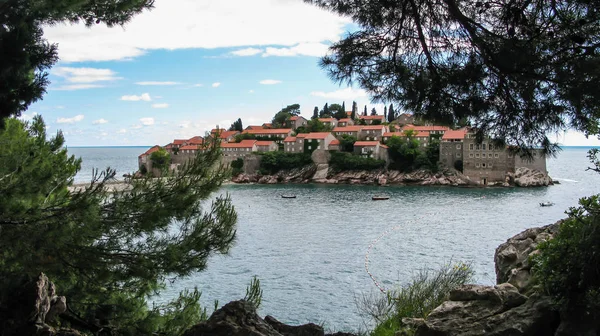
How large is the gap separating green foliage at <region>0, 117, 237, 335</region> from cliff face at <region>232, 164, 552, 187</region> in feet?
152

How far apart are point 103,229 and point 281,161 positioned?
5269 centimetres

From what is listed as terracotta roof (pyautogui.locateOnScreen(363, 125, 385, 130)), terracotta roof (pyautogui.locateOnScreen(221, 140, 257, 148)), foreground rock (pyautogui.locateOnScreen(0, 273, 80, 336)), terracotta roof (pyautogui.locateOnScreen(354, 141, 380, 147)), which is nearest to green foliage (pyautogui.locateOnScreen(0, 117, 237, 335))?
foreground rock (pyautogui.locateOnScreen(0, 273, 80, 336))

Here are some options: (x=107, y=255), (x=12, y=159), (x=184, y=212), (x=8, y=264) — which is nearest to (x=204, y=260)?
(x=184, y=212)

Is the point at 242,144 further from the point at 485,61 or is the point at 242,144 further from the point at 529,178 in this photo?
the point at 485,61

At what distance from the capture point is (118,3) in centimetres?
409

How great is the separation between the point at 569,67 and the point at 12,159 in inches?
181

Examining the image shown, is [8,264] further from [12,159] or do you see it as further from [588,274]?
[588,274]

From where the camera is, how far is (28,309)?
121 inches

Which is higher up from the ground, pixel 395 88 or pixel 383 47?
pixel 383 47

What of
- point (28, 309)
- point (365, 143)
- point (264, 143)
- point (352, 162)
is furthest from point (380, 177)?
point (28, 309)

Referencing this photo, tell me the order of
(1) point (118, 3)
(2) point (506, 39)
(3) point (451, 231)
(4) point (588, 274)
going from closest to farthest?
(4) point (588, 274)
(2) point (506, 39)
(1) point (118, 3)
(3) point (451, 231)

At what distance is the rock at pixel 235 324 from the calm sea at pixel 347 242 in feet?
5.46

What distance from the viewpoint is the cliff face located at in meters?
47.3

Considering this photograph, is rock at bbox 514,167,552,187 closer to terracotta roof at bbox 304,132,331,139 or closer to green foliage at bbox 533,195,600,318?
terracotta roof at bbox 304,132,331,139
